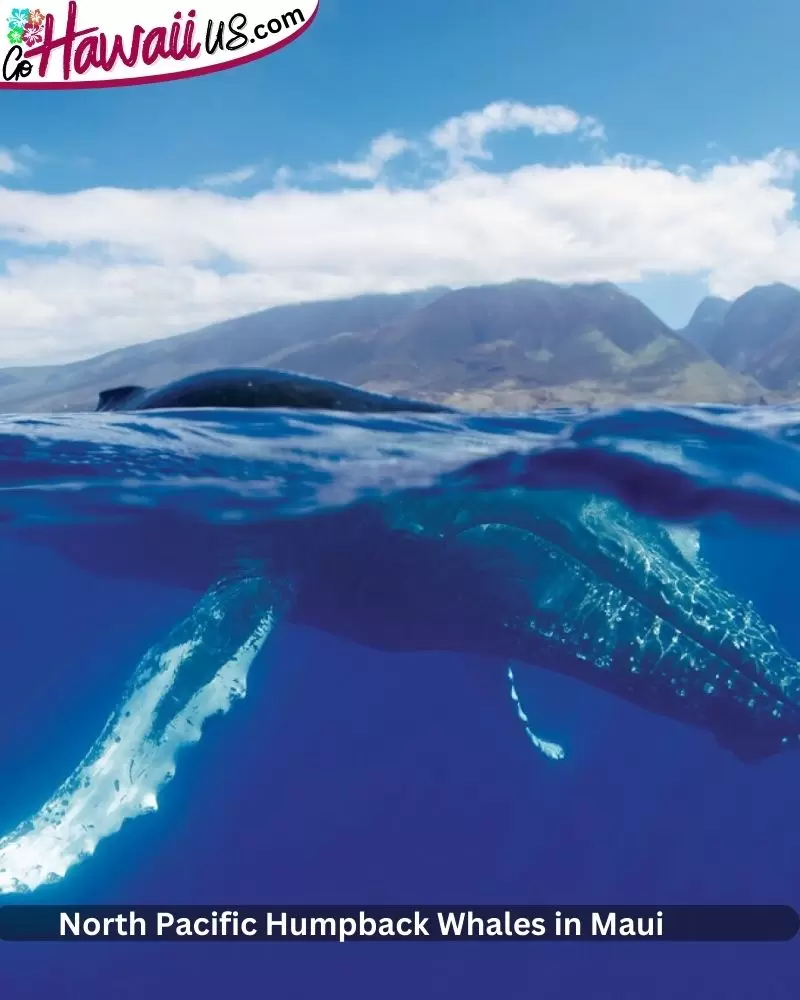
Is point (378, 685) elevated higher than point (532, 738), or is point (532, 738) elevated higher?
point (378, 685)

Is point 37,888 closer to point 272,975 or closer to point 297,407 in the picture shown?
point 272,975

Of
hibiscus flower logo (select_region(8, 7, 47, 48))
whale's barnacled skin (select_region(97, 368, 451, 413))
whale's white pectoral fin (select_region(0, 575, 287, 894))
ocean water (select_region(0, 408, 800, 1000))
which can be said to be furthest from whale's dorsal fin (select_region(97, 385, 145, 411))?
hibiscus flower logo (select_region(8, 7, 47, 48))

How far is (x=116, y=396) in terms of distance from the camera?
44.9 feet

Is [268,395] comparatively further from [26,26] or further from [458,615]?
[26,26]

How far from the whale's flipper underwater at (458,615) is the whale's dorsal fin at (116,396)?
0.05 meters

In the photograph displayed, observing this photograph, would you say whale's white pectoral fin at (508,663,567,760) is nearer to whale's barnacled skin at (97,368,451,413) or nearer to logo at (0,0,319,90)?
whale's barnacled skin at (97,368,451,413)

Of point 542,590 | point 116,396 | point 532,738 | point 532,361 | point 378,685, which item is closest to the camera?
point 542,590

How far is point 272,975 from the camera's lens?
28.9ft

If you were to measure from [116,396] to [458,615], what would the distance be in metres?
7.92

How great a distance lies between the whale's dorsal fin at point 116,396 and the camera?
13.4m

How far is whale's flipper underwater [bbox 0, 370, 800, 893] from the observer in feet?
28.1

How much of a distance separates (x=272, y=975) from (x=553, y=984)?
4.08 metres

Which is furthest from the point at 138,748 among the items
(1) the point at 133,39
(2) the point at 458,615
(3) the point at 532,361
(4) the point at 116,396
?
(3) the point at 532,361

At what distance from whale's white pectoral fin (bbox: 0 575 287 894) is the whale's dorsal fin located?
16.3ft
